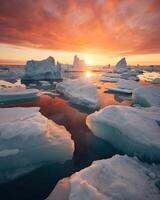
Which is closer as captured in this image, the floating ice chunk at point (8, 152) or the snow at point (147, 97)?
the floating ice chunk at point (8, 152)

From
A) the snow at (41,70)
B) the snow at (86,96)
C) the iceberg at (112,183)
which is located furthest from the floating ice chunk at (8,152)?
the snow at (41,70)

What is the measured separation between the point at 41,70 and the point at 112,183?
23.4 metres

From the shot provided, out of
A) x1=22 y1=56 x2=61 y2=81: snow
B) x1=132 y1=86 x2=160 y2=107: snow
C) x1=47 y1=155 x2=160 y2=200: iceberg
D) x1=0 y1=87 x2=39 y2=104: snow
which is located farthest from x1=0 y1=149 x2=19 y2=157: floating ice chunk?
x1=22 y1=56 x2=61 y2=81: snow

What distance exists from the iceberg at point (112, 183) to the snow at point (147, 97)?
574 centimetres

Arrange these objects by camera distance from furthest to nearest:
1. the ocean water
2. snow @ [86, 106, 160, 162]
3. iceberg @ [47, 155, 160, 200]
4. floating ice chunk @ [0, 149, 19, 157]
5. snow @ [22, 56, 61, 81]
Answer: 1. snow @ [22, 56, 61, 81]
2. snow @ [86, 106, 160, 162]
3. floating ice chunk @ [0, 149, 19, 157]
4. the ocean water
5. iceberg @ [47, 155, 160, 200]

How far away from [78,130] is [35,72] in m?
20.1

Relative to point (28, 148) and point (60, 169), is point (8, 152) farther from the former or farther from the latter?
point (60, 169)

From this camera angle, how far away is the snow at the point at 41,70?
78.5ft

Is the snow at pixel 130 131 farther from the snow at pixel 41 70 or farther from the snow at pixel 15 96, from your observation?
the snow at pixel 41 70

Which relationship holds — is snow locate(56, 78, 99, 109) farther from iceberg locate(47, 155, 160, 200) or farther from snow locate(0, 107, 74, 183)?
iceberg locate(47, 155, 160, 200)

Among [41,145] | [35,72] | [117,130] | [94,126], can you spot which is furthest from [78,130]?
[35,72]

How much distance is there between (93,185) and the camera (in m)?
2.66

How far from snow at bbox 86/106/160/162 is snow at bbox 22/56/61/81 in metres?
20.3

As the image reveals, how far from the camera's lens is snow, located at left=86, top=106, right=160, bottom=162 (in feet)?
12.4
